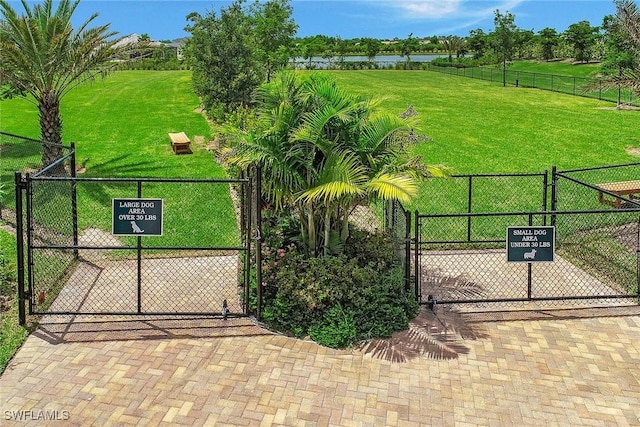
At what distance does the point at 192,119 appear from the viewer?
23.3 metres

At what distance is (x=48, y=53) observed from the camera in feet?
44.8

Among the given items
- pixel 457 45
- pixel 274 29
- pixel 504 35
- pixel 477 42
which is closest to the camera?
pixel 274 29

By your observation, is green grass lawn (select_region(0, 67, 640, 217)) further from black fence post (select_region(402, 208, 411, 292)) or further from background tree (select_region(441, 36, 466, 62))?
background tree (select_region(441, 36, 466, 62))

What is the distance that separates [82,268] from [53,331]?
2.29 m

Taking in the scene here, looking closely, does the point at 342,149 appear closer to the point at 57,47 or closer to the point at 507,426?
the point at 507,426

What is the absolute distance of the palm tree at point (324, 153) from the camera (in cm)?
739

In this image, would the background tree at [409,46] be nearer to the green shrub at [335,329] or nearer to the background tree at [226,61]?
the background tree at [226,61]

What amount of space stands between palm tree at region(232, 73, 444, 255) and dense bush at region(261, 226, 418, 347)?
551 millimetres

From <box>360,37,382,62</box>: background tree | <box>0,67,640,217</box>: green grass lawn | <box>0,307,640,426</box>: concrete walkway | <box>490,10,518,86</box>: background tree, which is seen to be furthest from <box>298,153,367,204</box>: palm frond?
<box>360,37,382,62</box>: background tree

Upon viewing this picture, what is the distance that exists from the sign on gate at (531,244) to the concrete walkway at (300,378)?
83 centimetres

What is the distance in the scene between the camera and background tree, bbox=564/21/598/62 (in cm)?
Answer: 5883

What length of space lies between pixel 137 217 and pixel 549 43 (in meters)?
67.1

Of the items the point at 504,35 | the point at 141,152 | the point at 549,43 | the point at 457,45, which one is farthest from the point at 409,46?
the point at 141,152

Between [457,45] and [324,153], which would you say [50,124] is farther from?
[457,45]
